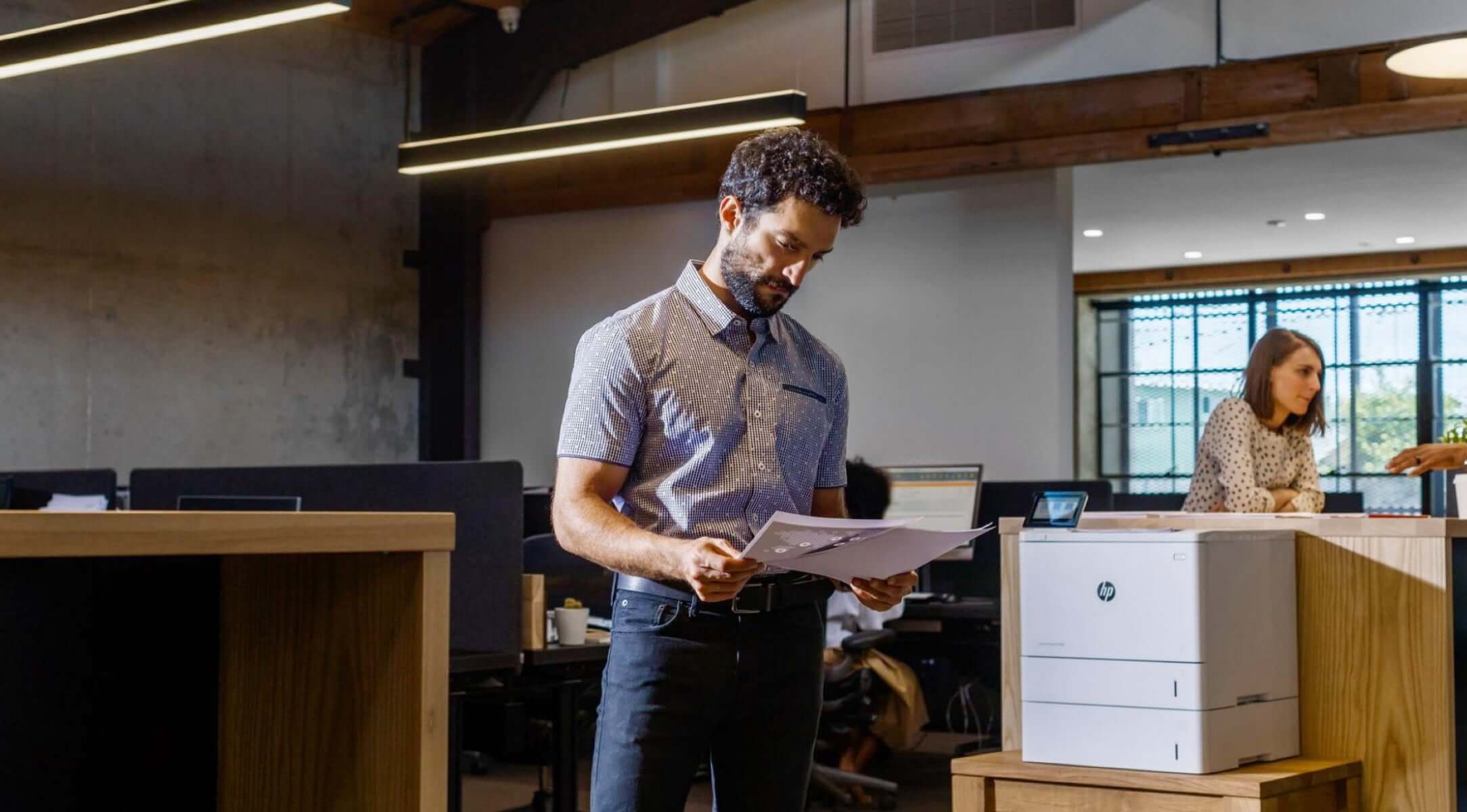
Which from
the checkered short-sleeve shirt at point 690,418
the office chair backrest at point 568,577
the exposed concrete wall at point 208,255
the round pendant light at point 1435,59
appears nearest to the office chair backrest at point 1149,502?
the round pendant light at point 1435,59

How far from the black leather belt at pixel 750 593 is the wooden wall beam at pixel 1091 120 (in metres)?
A: 5.06

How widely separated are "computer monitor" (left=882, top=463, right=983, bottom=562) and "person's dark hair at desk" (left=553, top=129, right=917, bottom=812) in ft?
12.2

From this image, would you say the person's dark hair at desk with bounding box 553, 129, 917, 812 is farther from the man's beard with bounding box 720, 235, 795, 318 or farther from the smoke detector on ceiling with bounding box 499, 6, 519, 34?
the smoke detector on ceiling with bounding box 499, 6, 519, 34

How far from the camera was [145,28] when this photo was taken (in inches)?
201

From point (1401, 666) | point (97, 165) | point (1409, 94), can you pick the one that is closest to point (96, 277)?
point (97, 165)

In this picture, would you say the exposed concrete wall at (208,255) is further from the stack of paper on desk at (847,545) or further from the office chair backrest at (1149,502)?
the stack of paper on desk at (847,545)

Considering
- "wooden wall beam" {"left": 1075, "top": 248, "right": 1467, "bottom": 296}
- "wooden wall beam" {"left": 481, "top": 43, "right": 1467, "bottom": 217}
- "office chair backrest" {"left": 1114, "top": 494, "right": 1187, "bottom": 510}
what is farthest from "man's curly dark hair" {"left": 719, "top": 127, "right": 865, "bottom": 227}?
"wooden wall beam" {"left": 1075, "top": 248, "right": 1467, "bottom": 296}

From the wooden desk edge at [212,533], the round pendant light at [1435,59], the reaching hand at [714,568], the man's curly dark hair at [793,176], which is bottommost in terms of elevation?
the reaching hand at [714,568]

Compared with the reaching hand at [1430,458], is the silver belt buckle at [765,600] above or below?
below

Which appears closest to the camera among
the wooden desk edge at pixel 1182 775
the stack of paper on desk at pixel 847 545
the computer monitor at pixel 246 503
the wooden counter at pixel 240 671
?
the wooden counter at pixel 240 671

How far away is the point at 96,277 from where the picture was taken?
7.23m

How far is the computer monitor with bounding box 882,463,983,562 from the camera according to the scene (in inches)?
218

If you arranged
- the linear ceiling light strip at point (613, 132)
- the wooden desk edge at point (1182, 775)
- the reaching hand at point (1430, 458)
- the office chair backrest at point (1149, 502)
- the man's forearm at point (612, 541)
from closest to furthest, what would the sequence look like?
the man's forearm at point (612, 541) < the wooden desk edge at point (1182, 775) < the reaching hand at point (1430, 458) < the linear ceiling light strip at point (613, 132) < the office chair backrest at point (1149, 502)

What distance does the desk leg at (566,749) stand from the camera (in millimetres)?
3621
